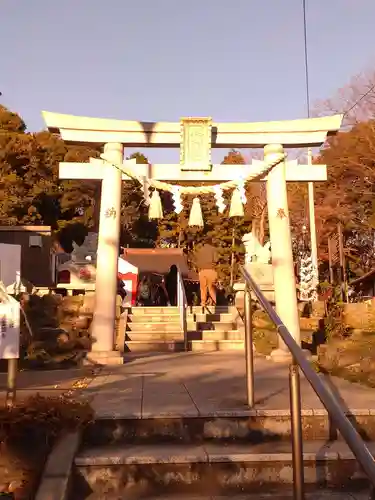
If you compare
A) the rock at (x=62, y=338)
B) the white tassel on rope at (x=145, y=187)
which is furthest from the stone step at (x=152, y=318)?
the white tassel on rope at (x=145, y=187)

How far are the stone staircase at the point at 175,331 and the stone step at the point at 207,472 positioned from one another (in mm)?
6714

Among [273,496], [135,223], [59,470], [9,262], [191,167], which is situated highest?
[135,223]

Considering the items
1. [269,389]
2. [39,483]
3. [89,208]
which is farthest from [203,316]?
[89,208]

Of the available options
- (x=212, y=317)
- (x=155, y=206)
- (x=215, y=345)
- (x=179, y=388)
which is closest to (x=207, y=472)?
(x=179, y=388)

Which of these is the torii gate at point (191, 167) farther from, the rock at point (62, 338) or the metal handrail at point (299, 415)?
the metal handrail at point (299, 415)

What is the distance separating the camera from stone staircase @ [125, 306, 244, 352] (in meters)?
10.3

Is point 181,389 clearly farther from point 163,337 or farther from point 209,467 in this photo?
point 163,337

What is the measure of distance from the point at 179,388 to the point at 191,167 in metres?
4.76

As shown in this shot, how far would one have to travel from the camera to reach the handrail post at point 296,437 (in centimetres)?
278

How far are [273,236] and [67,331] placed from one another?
4399 mm

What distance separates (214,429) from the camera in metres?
3.93

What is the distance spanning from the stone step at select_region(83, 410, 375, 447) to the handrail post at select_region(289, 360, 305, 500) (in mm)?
1063

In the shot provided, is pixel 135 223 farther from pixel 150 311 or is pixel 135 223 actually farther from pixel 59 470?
pixel 59 470

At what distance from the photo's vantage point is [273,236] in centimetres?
892
